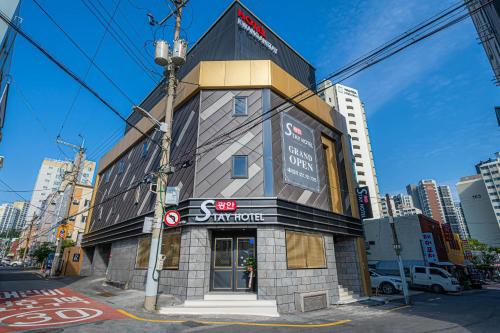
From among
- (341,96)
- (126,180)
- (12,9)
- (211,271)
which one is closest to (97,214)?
(126,180)

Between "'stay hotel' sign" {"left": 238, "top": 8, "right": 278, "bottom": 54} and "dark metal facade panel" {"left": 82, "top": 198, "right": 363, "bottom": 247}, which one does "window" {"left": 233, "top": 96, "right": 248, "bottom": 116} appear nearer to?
"dark metal facade panel" {"left": 82, "top": 198, "right": 363, "bottom": 247}

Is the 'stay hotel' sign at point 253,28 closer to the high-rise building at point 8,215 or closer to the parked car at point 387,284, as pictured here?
the parked car at point 387,284

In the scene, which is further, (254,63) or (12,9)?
(254,63)

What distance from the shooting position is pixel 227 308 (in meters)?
9.74

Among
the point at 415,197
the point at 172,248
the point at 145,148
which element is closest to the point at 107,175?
the point at 145,148

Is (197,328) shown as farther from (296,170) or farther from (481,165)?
(481,165)

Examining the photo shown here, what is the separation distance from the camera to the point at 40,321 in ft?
25.4

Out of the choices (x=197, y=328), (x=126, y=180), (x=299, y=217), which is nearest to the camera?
(x=197, y=328)

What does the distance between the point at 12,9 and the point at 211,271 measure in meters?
12.1

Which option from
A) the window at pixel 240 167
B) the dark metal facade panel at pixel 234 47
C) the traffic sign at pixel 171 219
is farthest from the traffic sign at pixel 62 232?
the window at pixel 240 167

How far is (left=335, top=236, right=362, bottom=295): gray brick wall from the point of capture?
15644 mm

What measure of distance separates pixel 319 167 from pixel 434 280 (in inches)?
631

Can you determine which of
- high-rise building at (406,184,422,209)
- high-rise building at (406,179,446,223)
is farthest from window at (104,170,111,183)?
high-rise building at (406,184,422,209)

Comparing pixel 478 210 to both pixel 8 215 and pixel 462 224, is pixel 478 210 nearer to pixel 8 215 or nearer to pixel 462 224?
pixel 462 224
